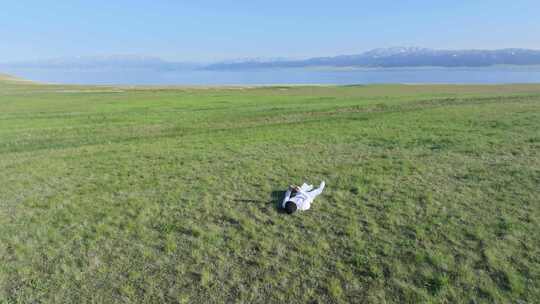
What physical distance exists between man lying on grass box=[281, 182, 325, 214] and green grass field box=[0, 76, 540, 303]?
0.19m

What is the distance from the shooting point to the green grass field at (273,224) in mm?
5238

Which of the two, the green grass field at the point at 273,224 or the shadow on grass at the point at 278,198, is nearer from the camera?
the green grass field at the point at 273,224

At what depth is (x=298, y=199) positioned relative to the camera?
25.4ft

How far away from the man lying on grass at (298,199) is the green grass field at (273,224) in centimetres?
19

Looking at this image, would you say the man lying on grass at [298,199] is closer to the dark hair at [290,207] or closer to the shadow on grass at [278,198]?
the dark hair at [290,207]

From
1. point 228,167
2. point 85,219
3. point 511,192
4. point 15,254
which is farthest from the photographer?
point 228,167

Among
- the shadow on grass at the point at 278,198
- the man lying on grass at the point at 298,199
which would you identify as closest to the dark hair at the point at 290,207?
the man lying on grass at the point at 298,199

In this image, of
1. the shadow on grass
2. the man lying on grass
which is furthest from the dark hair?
the shadow on grass

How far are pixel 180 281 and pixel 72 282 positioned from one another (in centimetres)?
171

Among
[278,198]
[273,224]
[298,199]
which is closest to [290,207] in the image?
[298,199]

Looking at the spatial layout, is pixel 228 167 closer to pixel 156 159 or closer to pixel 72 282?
pixel 156 159

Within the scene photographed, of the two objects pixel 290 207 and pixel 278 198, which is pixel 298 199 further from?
pixel 278 198

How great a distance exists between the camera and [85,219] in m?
7.53

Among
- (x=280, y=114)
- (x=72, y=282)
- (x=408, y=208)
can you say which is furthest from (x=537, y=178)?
(x=280, y=114)
